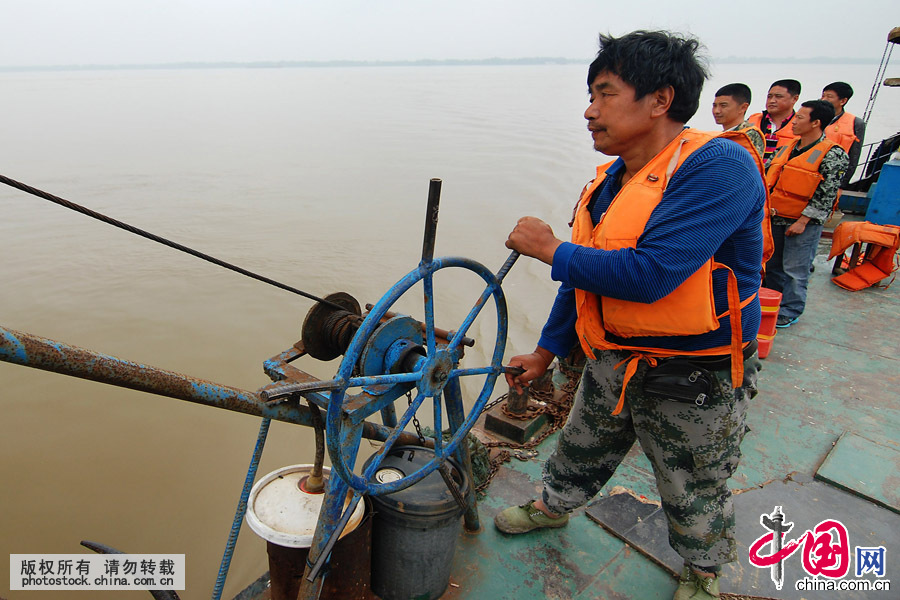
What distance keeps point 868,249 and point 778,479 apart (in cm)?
429

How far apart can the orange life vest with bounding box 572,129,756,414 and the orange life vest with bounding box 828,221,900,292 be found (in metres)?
5.17

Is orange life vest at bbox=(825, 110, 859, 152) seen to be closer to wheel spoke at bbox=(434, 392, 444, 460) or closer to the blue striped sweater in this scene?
the blue striped sweater

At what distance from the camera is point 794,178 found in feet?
15.6

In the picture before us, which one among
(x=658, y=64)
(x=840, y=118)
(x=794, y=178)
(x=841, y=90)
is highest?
(x=841, y=90)

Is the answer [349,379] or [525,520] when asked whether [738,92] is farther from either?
[349,379]

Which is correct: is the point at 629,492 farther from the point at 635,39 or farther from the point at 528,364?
the point at 635,39

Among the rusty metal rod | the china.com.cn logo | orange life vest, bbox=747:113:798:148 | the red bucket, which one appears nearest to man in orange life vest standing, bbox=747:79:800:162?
orange life vest, bbox=747:113:798:148

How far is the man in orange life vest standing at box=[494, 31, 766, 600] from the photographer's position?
153 cm

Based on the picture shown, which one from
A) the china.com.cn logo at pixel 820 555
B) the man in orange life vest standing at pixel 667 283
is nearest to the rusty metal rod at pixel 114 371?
the man in orange life vest standing at pixel 667 283

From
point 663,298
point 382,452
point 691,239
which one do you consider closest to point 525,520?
point 382,452

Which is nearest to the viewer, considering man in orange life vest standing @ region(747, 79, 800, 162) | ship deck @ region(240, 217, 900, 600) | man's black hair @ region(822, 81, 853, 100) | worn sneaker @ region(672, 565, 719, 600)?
worn sneaker @ region(672, 565, 719, 600)

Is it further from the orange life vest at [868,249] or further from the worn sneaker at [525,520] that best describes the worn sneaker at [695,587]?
the orange life vest at [868,249]

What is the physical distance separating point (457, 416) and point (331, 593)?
0.79 m

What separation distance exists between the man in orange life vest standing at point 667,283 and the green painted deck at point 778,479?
370 mm
